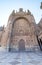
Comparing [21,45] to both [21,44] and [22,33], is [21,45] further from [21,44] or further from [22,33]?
[22,33]

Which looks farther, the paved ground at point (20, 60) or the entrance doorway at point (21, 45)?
the entrance doorway at point (21, 45)

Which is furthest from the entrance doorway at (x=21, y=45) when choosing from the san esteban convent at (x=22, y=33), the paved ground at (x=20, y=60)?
the paved ground at (x=20, y=60)

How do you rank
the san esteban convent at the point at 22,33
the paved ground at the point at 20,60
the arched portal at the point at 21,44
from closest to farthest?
the paved ground at the point at 20,60
the san esteban convent at the point at 22,33
the arched portal at the point at 21,44

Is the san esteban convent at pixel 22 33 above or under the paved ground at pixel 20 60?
above

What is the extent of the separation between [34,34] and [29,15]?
6192mm

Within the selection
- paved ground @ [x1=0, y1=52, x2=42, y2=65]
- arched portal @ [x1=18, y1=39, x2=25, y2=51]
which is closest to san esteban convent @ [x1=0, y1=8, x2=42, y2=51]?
arched portal @ [x1=18, y1=39, x2=25, y2=51]

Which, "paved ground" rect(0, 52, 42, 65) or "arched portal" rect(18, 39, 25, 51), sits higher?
"arched portal" rect(18, 39, 25, 51)

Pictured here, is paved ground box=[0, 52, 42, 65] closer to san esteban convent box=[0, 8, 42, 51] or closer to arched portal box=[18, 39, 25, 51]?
san esteban convent box=[0, 8, 42, 51]

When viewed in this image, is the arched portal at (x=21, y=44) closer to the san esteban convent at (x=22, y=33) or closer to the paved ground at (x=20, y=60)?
the san esteban convent at (x=22, y=33)

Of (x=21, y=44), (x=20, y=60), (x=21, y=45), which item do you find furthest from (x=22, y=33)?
(x=20, y=60)

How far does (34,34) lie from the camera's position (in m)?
31.4

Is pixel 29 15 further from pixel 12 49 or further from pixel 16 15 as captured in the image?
pixel 12 49

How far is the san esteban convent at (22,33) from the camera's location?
1206 inches

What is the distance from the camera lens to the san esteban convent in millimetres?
30641
